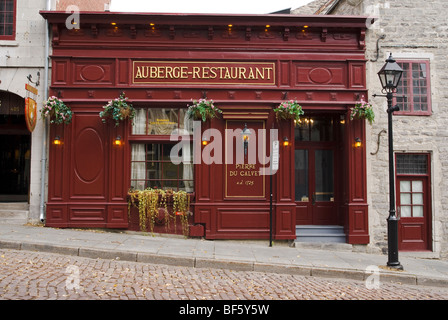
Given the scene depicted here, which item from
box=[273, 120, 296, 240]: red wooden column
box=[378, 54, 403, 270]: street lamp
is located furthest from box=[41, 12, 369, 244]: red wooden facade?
box=[378, 54, 403, 270]: street lamp

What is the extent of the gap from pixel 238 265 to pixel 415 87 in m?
7.22

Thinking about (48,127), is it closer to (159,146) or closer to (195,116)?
(159,146)

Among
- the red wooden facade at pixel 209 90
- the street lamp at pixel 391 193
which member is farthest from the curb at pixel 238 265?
the red wooden facade at pixel 209 90

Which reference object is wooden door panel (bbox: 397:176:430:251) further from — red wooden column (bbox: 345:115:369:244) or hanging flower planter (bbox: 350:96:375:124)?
hanging flower planter (bbox: 350:96:375:124)

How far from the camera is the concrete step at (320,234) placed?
10.9 m

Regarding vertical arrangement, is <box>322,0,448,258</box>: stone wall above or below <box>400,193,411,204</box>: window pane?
above

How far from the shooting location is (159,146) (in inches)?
435

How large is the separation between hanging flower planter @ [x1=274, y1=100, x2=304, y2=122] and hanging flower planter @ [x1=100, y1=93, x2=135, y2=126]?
12.8 ft

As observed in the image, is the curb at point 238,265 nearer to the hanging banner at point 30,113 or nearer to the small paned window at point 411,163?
the hanging banner at point 30,113

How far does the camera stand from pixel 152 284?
6.62 meters

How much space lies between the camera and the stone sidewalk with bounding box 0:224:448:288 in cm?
817

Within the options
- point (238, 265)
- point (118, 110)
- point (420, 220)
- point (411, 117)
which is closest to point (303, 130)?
point (411, 117)

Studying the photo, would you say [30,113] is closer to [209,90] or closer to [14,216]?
[14,216]

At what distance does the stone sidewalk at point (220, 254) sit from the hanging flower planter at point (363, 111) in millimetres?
3571
